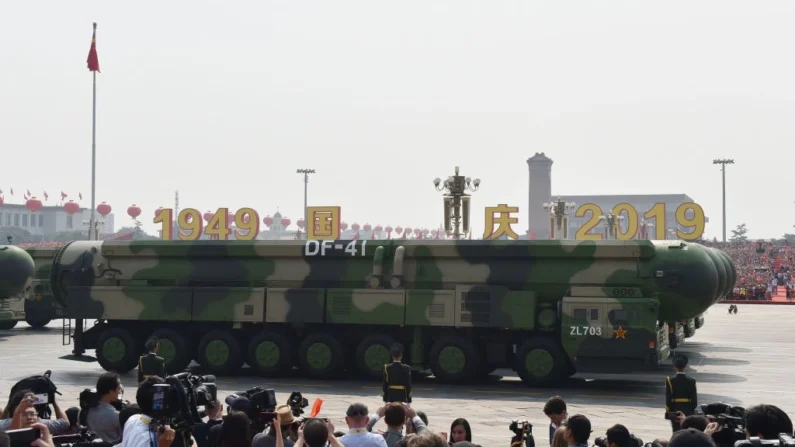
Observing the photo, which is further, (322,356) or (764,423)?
(322,356)

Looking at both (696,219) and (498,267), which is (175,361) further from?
(696,219)

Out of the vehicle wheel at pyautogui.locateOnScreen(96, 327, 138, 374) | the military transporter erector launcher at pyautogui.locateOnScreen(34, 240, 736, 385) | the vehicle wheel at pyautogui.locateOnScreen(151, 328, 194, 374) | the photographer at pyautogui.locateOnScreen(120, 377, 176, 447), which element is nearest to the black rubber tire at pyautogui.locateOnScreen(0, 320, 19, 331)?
the military transporter erector launcher at pyautogui.locateOnScreen(34, 240, 736, 385)

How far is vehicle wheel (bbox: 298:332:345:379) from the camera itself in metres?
22.2

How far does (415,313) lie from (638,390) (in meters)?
4.86

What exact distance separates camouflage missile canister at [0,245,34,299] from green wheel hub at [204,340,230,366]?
1192cm

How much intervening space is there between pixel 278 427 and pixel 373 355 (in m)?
14.0

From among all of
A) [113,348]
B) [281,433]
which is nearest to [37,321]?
[113,348]

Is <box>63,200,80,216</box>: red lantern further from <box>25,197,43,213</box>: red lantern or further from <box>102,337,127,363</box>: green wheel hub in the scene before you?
<box>102,337,127,363</box>: green wheel hub

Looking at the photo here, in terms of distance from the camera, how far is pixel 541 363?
21125 mm

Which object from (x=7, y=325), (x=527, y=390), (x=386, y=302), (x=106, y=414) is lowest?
(x=527, y=390)

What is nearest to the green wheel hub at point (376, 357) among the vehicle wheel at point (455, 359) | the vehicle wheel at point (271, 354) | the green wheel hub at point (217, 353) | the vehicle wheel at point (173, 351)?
the vehicle wheel at point (455, 359)

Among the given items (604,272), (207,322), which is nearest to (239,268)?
(207,322)

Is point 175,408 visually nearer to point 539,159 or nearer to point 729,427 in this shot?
point 729,427

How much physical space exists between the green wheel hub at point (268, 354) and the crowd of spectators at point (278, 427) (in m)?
12.7
